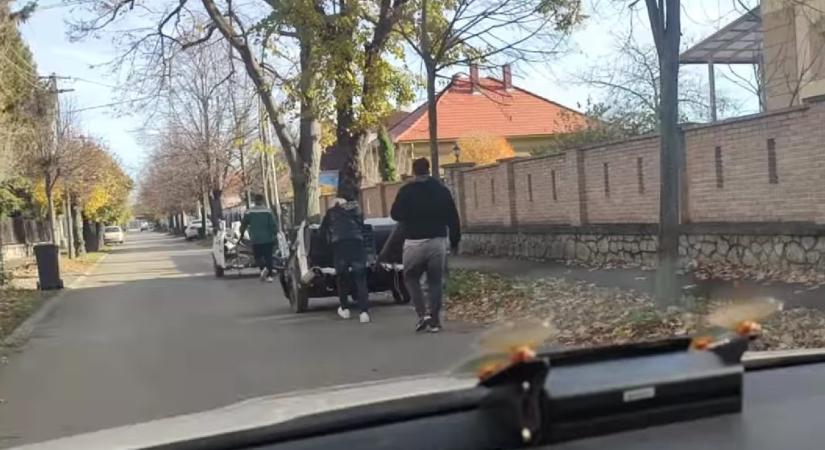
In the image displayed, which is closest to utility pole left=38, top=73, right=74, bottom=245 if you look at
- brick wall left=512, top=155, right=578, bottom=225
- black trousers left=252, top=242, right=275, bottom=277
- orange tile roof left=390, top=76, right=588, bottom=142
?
black trousers left=252, top=242, right=275, bottom=277

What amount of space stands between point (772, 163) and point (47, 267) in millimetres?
16699

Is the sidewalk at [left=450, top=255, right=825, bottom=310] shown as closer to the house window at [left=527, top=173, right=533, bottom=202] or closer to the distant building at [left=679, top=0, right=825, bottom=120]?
the house window at [left=527, top=173, right=533, bottom=202]

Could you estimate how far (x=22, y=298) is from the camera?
62.4 feet

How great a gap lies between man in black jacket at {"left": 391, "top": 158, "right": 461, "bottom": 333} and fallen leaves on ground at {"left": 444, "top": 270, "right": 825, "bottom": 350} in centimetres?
123

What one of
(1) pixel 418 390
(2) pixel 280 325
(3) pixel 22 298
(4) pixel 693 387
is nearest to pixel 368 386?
(1) pixel 418 390

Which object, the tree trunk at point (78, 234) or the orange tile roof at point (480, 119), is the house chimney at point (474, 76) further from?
the tree trunk at point (78, 234)

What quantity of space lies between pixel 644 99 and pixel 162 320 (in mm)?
18694

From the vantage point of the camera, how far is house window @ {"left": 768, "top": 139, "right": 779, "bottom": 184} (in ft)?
42.4

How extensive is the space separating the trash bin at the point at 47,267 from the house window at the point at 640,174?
13.9 metres

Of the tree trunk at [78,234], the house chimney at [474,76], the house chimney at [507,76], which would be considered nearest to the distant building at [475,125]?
the tree trunk at [78,234]

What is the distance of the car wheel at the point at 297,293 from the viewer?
12922mm

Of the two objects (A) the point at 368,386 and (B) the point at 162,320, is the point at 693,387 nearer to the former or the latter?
(A) the point at 368,386

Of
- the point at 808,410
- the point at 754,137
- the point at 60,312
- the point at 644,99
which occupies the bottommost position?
the point at 60,312

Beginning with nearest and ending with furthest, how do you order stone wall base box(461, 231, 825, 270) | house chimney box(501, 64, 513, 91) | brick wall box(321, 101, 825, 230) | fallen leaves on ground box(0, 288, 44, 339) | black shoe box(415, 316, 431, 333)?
black shoe box(415, 316, 431, 333), stone wall base box(461, 231, 825, 270), brick wall box(321, 101, 825, 230), fallen leaves on ground box(0, 288, 44, 339), house chimney box(501, 64, 513, 91)
